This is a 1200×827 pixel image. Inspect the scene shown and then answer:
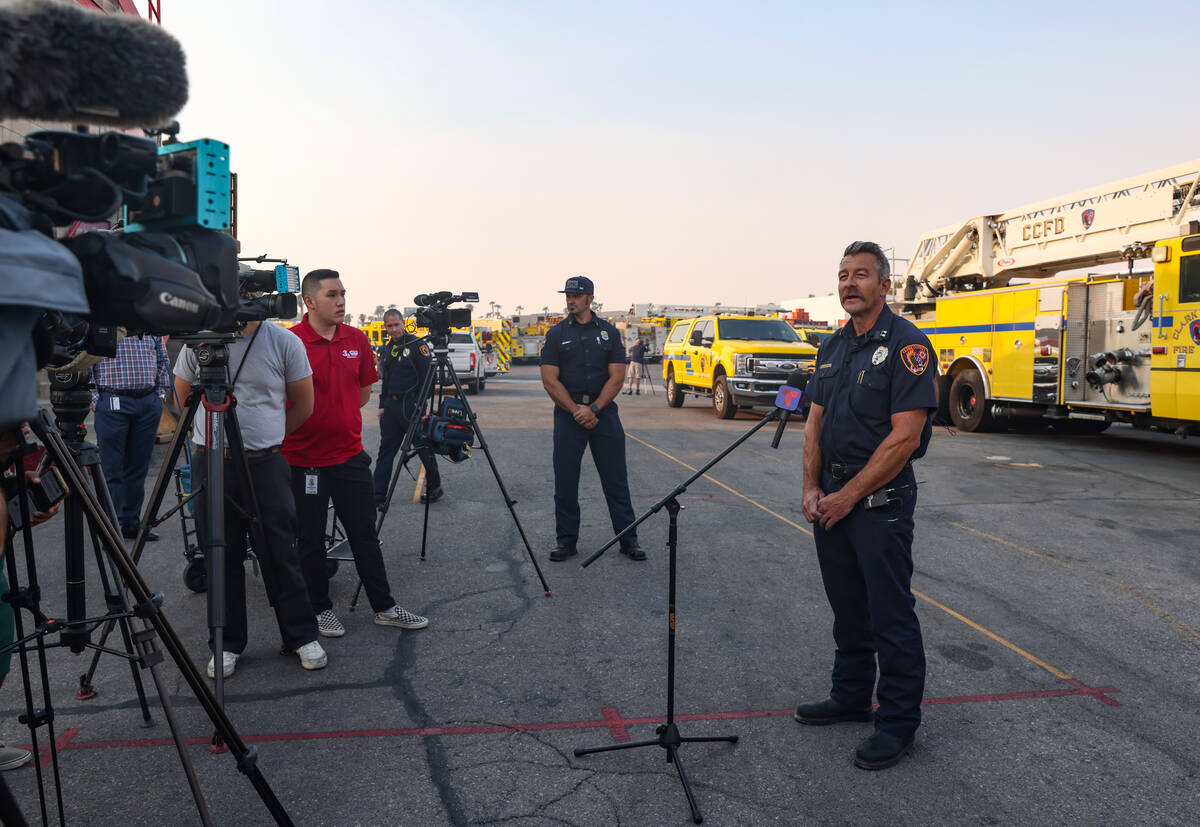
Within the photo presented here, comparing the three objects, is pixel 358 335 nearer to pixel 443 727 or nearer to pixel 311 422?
pixel 311 422

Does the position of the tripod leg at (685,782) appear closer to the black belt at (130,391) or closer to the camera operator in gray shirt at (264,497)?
the camera operator in gray shirt at (264,497)

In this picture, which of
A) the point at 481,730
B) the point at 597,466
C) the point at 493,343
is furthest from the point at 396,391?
the point at 493,343

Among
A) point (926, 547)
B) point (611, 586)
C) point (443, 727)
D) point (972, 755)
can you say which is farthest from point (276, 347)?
point (926, 547)

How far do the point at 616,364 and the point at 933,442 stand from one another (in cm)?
860

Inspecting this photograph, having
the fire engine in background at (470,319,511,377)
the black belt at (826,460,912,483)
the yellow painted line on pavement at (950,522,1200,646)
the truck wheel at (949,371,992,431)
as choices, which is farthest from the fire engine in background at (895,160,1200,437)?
the fire engine in background at (470,319,511,377)

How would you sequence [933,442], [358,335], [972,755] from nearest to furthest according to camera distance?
[972,755], [358,335], [933,442]

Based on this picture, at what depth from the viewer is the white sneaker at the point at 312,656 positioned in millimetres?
3986

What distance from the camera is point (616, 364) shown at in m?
6.30

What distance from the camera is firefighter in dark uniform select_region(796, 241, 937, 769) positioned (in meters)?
3.17

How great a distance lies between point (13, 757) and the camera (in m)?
3.04

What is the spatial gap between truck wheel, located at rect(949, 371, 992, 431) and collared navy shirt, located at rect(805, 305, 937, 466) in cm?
1207

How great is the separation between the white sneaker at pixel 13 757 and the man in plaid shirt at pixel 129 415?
3519mm

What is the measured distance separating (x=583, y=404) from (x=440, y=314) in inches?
50.5

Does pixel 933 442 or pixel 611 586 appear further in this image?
pixel 933 442
